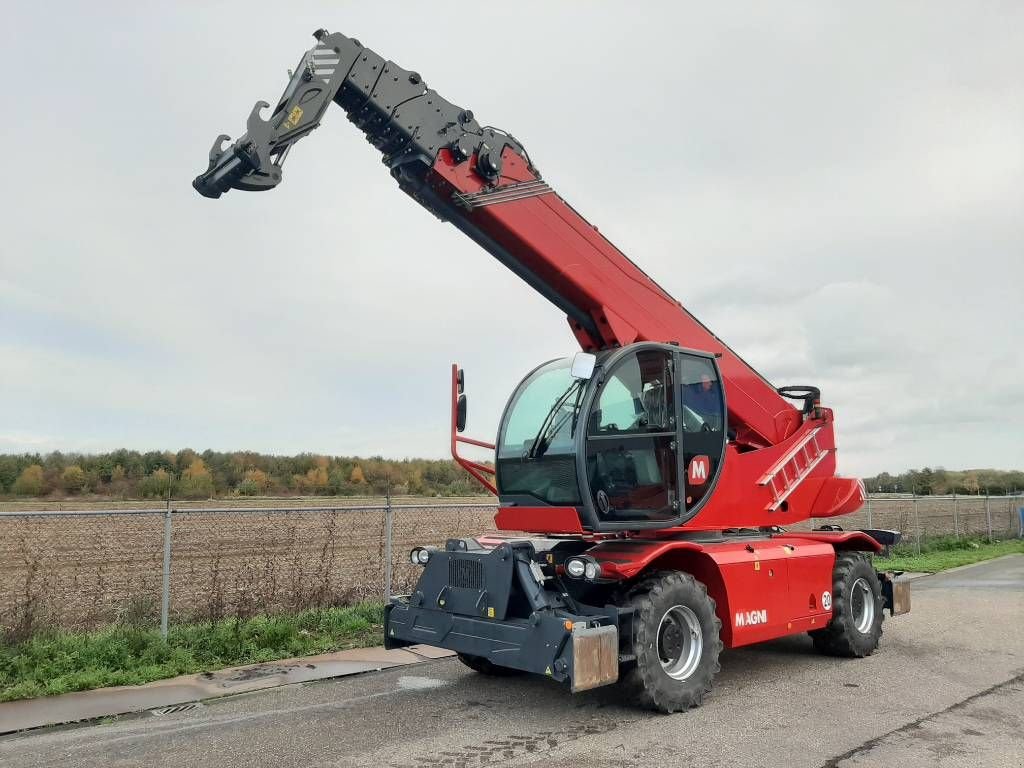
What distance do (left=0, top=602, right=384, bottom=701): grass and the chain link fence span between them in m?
0.33

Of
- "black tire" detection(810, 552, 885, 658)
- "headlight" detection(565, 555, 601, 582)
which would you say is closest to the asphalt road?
"black tire" detection(810, 552, 885, 658)

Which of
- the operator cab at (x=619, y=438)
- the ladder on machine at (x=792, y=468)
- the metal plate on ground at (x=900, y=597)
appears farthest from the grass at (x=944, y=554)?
the operator cab at (x=619, y=438)

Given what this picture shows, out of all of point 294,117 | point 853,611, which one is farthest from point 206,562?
point 294,117

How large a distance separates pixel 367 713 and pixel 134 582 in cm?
964

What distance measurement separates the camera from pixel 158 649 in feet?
26.0

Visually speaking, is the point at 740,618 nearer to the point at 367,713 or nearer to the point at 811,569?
the point at 811,569

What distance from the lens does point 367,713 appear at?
6312mm

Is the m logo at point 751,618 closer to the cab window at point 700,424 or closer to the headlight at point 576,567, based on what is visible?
the cab window at point 700,424

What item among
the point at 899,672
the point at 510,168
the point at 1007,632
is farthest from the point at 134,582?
the point at 1007,632

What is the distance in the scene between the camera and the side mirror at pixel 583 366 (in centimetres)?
664

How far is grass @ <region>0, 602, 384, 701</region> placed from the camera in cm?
715

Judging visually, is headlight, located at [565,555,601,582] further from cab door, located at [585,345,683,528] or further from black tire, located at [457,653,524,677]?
black tire, located at [457,653,524,677]

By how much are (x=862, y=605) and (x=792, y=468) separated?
1753 mm

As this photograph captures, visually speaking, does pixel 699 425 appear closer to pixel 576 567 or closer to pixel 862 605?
pixel 576 567
